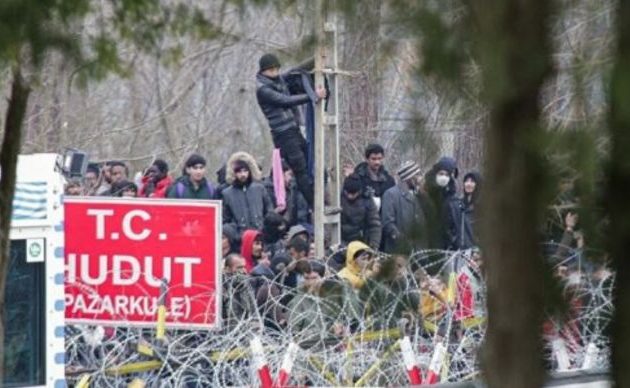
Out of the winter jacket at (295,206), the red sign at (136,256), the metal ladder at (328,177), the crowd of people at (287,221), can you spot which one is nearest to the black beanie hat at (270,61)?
the crowd of people at (287,221)

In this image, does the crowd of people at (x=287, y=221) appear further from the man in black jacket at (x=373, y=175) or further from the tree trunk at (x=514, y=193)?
the tree trunk at (x=514, y=193)

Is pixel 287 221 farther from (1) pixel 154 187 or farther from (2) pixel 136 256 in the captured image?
(2) pixel 136 256

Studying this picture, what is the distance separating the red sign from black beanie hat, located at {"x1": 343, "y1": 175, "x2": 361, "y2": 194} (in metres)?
3.35

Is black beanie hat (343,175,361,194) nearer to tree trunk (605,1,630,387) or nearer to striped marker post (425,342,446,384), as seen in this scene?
striped marker post (425,342,446,384)

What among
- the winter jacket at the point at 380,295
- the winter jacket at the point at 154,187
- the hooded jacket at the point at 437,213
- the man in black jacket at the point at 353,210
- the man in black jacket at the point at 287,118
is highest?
the man in black jacket at the point at 287,118

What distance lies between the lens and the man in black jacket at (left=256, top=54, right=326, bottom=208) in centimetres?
1404

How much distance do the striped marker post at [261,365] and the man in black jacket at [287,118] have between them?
10.8 feet

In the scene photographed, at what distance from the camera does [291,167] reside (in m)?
15.9

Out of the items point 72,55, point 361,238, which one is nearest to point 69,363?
point 361,238

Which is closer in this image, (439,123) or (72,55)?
(439,123)

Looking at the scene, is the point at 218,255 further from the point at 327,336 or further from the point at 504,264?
the point at 504,264

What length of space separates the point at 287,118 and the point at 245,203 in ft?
3.73

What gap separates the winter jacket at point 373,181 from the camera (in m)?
14.8

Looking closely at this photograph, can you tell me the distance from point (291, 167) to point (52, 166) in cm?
552
